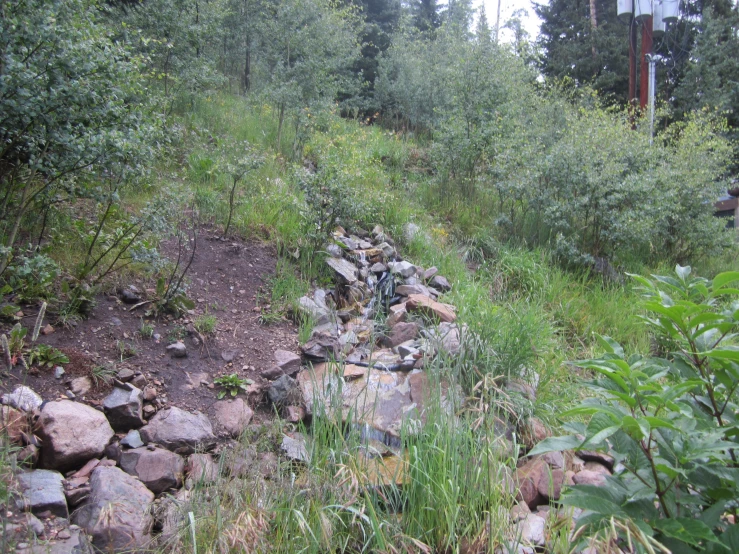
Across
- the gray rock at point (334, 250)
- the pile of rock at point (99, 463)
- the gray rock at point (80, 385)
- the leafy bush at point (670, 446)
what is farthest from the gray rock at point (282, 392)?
the leafy bush at point (670, 446)

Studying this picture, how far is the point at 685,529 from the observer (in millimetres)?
1231

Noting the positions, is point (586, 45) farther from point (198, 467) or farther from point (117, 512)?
point (117, 512)

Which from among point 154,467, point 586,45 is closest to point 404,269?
point 154,467

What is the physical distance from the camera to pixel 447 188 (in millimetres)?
9320

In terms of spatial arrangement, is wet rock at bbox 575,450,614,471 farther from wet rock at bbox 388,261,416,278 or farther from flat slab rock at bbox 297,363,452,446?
wet rock at bbox 388,261,416,278

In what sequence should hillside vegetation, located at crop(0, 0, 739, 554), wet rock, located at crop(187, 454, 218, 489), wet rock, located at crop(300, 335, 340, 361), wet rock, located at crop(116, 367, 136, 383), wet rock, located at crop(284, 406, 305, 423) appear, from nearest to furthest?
hillside vegetation, located at crop(0, 0, 739, 554)
wet rock, located at crop(187, 454, 218, 489)
wet rock, located at crop(116, 367, 136, 383)
wet rock, located at crop(284, 406, 305, 423)
wet rock, located at crop(300, 335, 340, 361)

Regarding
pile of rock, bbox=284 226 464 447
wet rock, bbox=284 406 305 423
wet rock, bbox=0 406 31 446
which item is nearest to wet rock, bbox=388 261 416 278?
pile of rock, bbox=284 226 464 447

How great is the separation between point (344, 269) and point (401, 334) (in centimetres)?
138

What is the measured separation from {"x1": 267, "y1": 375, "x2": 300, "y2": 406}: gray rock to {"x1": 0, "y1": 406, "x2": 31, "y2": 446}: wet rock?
59.6 inches

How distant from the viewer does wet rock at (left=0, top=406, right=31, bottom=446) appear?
267cm

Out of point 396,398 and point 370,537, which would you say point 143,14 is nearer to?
point 396,398

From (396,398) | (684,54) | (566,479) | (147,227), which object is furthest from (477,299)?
(684,54)

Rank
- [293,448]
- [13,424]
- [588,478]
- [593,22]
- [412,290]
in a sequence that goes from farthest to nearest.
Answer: [593,22] → [412,290] → [293,448] → [588,478] → [13,424]

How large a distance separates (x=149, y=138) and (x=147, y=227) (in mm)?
674
